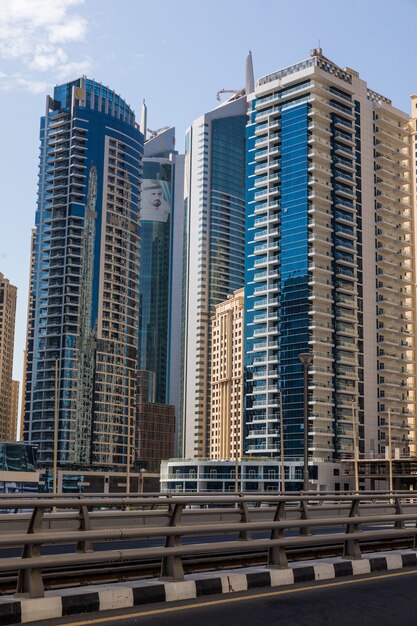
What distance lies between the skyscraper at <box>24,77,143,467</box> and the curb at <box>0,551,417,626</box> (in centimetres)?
16010

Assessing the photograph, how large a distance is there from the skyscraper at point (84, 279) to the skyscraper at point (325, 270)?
41717 millimetres

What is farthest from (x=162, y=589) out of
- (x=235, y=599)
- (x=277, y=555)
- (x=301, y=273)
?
(x=301, y=273)

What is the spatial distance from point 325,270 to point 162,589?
134 metres

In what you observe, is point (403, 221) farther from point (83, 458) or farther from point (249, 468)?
point (83, 458)

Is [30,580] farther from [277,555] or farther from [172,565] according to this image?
[277,555]

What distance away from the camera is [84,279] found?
181 meters

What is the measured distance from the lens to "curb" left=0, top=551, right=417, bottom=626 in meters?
8.61

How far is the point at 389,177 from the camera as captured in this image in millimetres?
158625

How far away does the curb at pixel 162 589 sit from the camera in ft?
28.2

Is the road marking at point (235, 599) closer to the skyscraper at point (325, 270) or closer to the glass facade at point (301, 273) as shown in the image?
the skyscraper at point (325, 270)

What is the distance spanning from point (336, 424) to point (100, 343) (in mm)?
61350

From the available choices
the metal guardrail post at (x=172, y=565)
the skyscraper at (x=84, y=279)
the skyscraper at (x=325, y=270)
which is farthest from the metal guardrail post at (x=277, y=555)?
the skyscraper at (x=84, y=279)

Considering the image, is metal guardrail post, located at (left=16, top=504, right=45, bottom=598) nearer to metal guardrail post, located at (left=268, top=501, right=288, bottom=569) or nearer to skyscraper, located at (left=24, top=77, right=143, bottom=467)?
metal guardrail post, located at (left=268, top=501, right=288, bottom=569)

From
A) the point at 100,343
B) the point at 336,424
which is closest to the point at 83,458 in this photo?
the point at 100,343
